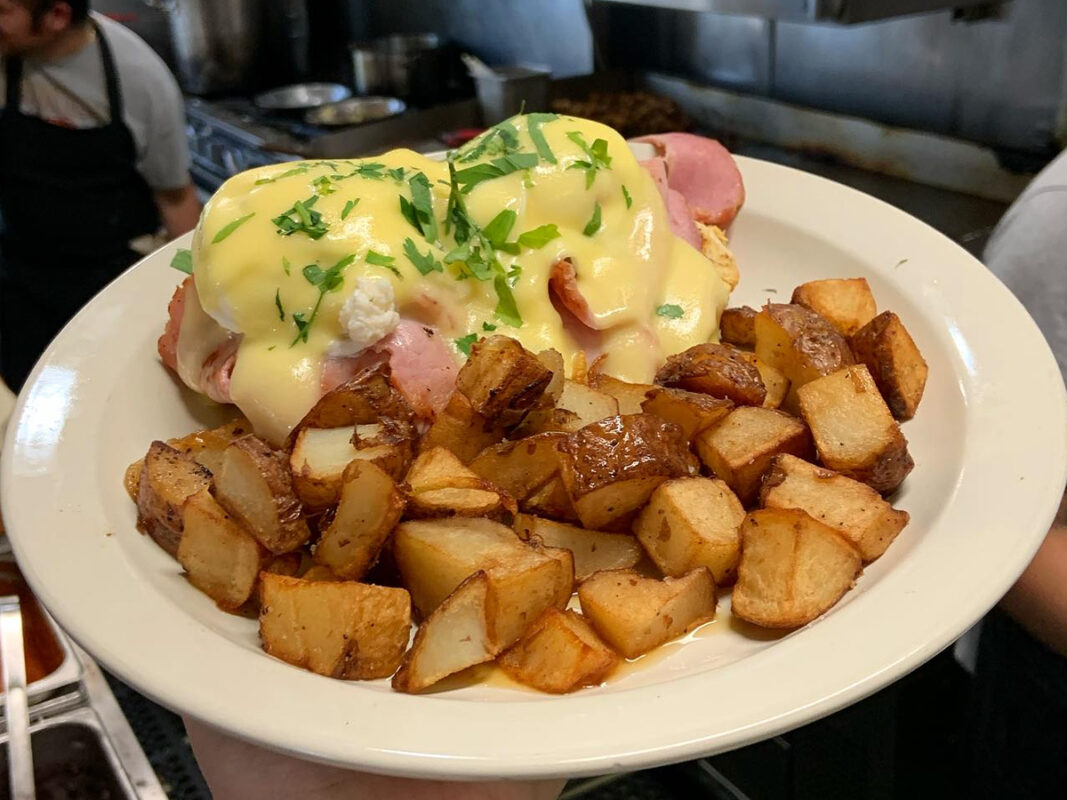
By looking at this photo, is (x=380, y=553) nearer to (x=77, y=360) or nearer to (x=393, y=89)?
(x=77, y=360)

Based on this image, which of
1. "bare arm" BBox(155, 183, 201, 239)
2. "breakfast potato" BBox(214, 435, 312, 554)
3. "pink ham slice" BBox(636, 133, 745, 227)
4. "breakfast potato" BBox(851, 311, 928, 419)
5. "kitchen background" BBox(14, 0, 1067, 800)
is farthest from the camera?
"bare arm" BBox(155, 183, 201, 239)

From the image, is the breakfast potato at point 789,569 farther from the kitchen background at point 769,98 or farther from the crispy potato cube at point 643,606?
the kitchen background at point 769,98

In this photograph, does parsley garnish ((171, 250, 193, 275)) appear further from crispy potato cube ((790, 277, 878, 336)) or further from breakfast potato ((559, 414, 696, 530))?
crispy potato cube ((790, 277, 878, 336))

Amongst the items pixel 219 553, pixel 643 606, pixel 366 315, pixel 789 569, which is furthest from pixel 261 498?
pixel 789 569

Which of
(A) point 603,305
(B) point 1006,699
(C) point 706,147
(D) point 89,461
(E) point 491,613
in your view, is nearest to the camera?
(E) point 491,613

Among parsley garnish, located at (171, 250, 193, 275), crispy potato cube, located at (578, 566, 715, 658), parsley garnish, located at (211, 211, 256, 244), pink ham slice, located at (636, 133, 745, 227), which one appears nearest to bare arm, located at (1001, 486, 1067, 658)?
crispy potato cube, located at (578, 566, 715, 658)

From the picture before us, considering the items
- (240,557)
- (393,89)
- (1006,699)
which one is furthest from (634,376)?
(393,89)

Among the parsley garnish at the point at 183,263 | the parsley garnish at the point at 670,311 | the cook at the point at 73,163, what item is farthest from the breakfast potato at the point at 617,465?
the cook at the point at 73,163

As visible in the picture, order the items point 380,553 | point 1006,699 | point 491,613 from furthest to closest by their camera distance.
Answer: point 1006,699 < point 380,553 < point 491,613
